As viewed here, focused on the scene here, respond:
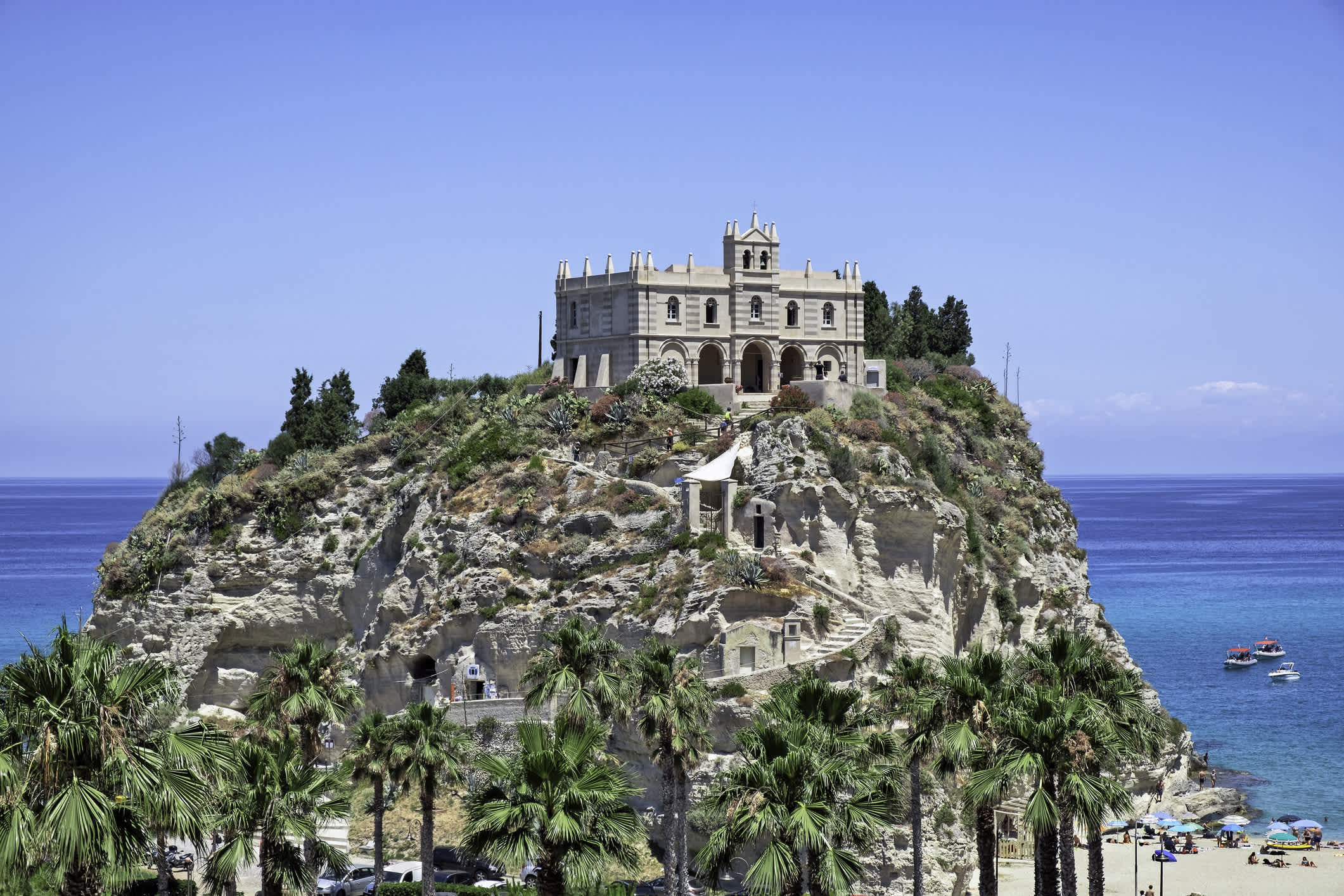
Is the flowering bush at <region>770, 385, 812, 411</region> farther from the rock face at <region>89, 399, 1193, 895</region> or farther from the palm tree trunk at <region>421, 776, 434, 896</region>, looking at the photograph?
the palm tree trunk at <region>421, 776, 434, 896</region>

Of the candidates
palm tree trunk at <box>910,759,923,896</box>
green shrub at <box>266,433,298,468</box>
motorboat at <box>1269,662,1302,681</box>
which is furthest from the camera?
motorboat at <box>1269,662,1302,681</box>

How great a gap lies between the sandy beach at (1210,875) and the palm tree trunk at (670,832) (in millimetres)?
20094

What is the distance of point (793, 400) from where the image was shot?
78.4 metres

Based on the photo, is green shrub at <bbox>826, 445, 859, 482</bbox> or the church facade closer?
green shrub at <bbox>826, 445, 859, 482</bbox>

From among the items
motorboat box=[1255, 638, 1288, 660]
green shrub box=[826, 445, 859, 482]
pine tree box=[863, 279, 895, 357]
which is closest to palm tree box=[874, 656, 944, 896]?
green shrub box=[826, 445, 859, 482]

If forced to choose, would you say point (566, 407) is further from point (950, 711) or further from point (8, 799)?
point (8, 799)

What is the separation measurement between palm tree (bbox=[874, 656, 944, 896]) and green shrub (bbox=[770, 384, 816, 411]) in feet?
105

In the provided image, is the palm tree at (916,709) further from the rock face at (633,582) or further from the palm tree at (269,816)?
the rock face at (633,582)

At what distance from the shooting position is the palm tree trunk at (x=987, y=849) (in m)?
37.4

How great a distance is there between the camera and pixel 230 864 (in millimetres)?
→ 32312

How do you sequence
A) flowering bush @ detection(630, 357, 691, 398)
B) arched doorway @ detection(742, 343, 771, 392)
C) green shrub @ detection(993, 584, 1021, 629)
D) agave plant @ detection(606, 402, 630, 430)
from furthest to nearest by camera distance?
arched doorway @ detection(742, 343, 771, 392)
flowering bush @ detection(630, 357, 691, 398)
agave plant @ detection(606, 402, 630, 430)
green shrub @ detection(993, 584, 1021, 629)

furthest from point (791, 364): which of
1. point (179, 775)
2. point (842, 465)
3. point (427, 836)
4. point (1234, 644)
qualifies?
point (179, 775)

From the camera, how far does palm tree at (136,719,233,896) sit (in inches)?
936

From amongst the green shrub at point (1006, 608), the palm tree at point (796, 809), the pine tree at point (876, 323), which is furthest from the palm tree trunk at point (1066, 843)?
the pine tree at point (876, 323)
